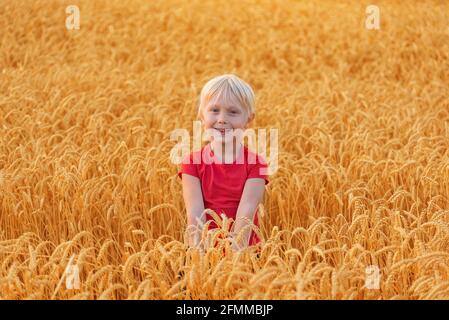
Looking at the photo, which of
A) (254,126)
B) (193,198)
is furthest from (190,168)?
(254,126)

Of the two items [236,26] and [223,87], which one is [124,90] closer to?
[223,87]

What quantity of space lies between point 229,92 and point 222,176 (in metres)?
0.37

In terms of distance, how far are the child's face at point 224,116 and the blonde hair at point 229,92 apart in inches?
0.6

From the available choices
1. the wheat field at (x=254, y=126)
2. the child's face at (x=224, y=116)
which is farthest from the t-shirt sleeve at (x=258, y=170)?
the wheat field at (x=254, y=126)

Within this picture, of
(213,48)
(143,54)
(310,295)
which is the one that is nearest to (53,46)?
(143,54)

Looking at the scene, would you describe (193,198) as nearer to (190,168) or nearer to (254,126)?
(190,168)

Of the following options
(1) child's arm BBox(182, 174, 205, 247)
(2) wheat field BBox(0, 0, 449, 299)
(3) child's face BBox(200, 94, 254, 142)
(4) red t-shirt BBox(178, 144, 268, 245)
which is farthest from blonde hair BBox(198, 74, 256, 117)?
(2) wheat field BBox(0, 0, 449, 299)

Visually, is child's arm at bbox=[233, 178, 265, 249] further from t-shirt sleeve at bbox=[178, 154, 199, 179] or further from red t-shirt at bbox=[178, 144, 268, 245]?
t-shirt sleeve at bbox=[178, 154, 199, 179]

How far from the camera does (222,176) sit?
313cm

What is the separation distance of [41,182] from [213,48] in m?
5.87

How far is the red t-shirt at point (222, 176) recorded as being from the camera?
311 centimetres

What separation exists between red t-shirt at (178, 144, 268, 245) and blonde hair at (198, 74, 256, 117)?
21cm

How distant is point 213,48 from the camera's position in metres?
9.22

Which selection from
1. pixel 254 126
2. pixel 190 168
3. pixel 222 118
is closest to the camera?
pixel 222 118
